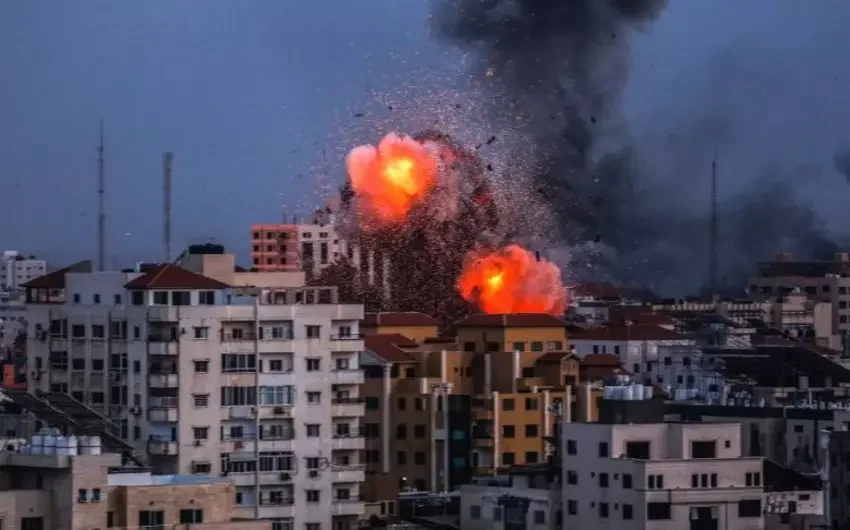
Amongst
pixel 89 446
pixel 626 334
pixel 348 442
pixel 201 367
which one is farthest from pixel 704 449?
pixel 626 334

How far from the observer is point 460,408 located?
75375 mm

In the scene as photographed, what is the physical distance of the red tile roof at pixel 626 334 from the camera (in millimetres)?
100750

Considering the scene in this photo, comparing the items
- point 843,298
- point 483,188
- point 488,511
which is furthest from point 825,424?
point 843,298

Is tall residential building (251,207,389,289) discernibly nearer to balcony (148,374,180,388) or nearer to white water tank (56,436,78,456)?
balcony (148,374,180,388)

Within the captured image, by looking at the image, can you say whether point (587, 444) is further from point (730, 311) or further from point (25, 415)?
point (730, 311)

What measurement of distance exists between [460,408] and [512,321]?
7366 millimetres

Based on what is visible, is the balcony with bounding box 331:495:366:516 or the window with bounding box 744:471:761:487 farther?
the balcony with bounding box 331:495:366:516

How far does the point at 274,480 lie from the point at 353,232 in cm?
3600

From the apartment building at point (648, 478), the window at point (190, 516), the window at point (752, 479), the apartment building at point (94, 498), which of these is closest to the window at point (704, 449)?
the apartment building at point (648, 478)

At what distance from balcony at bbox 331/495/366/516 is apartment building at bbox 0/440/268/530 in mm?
11643

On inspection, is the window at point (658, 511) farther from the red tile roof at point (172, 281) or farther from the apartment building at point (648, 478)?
the red tile roof at point (172, 281)

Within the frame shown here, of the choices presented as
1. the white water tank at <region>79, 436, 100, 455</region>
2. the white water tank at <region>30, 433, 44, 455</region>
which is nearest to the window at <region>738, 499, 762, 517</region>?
the white water tank at <region>79, 436, 100, 455</region>

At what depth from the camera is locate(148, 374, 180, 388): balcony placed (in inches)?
2418

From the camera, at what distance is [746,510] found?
5819 centimetres
